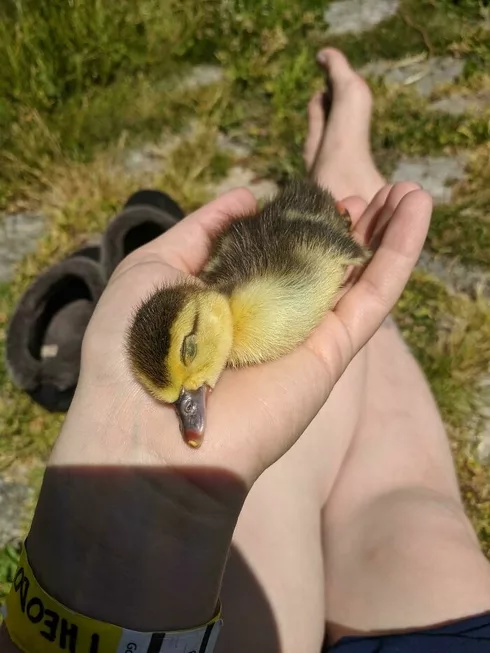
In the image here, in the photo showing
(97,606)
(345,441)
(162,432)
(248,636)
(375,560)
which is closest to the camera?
(97,606)

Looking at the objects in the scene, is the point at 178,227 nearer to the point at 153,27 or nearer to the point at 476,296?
the point at 476,296

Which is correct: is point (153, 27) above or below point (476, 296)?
above

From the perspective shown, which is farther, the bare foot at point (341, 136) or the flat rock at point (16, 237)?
the flat rock at point (16, 237)

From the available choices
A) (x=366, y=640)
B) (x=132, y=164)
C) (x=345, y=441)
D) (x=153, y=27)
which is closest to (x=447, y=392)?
(x=345, y=441)

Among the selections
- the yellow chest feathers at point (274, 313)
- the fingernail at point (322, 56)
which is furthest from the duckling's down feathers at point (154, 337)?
the fingernail at point (322, 56)

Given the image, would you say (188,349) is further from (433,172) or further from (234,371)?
(433,172)

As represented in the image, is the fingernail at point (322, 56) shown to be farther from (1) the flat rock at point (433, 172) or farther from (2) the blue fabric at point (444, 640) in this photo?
(2) the blue fabric at point (444, 640)

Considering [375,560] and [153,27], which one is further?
[153,27]
